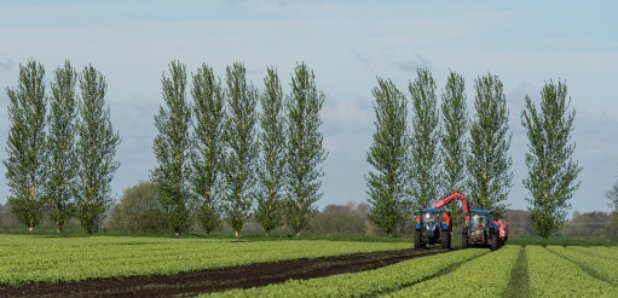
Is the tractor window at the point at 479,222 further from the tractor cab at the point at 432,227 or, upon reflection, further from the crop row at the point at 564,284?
the crop row at the point at 564,284

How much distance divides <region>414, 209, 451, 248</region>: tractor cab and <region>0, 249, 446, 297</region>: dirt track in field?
549 inches

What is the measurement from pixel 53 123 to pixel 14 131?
3363 mm

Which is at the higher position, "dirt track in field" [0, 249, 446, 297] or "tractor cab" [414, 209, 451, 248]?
"tractor cab" [414, 209, 451, 248]

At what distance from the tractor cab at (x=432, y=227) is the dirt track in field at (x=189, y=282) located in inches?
549

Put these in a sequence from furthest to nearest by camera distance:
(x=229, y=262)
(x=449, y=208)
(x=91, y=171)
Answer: (x=91, y=171)
(x=449, y=208)
(x=229, y=262)

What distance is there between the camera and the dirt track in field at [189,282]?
18344mm

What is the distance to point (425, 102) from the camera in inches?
2501

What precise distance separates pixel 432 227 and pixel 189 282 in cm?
2427

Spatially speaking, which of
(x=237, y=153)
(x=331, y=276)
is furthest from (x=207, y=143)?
(x=331, y=276)

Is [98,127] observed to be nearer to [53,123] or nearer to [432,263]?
[53,123]

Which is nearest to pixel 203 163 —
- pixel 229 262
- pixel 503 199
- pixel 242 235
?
pixel 242 235

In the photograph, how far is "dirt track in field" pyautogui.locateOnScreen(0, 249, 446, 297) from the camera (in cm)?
1834

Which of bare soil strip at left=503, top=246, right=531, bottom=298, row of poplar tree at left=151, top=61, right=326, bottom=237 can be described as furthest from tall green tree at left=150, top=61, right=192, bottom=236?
bare soil strip at left=503, top=246, right=531, bottom=298

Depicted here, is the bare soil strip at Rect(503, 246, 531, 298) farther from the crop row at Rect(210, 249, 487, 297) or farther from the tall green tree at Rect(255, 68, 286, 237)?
the tall green tree at Rect(255, 68, 286, 237)
